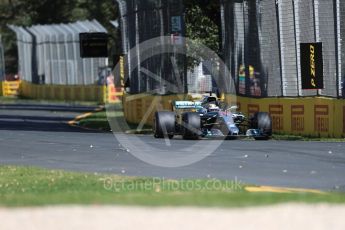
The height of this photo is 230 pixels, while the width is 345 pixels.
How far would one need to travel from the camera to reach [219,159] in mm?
18203

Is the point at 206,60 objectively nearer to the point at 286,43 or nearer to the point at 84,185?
the point at 286,43

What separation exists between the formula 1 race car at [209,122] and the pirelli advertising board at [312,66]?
6.37 ft

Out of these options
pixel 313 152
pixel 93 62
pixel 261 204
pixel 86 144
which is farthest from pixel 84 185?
pixel 93 62

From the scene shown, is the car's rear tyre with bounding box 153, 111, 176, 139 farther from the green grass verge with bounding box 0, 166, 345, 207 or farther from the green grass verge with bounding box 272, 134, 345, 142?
the green grass verge with bounding box 0, 166, 345, 207

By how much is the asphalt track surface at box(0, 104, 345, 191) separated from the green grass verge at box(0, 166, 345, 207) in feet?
3.53

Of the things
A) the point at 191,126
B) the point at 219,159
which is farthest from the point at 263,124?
the point at 219,159

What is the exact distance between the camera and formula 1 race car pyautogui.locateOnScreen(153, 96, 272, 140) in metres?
23.4

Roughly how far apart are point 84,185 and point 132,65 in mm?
25580

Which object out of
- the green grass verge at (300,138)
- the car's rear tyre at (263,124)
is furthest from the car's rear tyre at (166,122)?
the green grass verge at (300,138)

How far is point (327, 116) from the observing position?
81.3 feet

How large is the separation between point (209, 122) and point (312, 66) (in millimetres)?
3606

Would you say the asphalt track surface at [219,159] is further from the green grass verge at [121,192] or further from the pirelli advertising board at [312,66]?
the pirelli advertising board at [312,66]

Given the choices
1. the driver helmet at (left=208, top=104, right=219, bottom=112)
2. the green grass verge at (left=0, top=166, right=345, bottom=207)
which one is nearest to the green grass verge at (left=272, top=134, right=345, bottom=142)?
the driver helmet at (left=208, top=104, right=219, bottom=112)

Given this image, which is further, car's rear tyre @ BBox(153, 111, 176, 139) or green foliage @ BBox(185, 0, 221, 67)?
green foliage @ BBox(185, 0, 221, 67)
